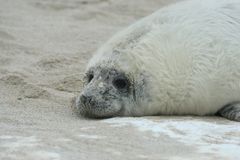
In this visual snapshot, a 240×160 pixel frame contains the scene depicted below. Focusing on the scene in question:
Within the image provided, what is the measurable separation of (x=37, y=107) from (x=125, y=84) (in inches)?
24.6

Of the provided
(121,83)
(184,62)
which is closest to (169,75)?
(184,62)

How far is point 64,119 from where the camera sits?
4.05 meters

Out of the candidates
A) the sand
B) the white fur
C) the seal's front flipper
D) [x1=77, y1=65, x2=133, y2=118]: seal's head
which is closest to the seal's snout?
[x1=77, y1=65, x2=133, y2=118]: seal's head

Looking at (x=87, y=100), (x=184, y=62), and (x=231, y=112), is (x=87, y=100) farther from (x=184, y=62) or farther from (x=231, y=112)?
(x=231, y=112)

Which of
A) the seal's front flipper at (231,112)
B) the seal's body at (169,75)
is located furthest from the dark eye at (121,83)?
the seal's front flipper at (231,112)

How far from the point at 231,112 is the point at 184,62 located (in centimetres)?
43

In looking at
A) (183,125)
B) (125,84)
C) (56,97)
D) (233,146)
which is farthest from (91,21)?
(233,146)

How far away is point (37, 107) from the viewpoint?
4.35 m

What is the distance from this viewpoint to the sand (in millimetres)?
3191

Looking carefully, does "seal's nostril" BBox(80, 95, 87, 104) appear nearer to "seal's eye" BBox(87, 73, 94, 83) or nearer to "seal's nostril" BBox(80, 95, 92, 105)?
"seal's nostril" BBox(80, 95, 92, 105)

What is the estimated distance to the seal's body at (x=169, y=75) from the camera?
411cm

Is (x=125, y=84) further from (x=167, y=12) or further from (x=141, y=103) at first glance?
(x=167, y=12)

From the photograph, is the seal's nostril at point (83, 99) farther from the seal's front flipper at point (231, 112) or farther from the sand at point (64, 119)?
the seal's front flipper at point (231, 112)

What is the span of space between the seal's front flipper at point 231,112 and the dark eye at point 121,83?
0.62 meters
